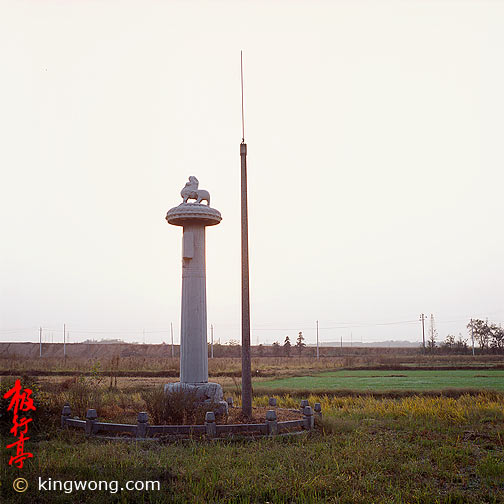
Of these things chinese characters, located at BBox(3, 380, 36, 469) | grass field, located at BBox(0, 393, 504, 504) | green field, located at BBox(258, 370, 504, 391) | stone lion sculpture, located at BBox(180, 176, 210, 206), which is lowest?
green field, located at BBox(258, 370, 504, 391)

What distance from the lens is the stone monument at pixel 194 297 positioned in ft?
47.3

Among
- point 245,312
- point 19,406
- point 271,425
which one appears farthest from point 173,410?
point 19,406

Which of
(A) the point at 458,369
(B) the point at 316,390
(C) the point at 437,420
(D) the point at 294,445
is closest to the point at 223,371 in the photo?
(B) the point at 316,390

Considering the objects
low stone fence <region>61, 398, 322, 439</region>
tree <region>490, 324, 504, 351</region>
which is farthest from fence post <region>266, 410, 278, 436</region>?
tree <region>490, 324, 504, 351</region>

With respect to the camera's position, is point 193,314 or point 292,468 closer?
point 292,468

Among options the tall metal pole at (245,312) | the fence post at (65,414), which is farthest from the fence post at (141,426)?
the tall metal pole at (245,312)

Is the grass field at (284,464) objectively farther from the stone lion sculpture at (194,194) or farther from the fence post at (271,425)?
the stone lion sculpture at (194,194)

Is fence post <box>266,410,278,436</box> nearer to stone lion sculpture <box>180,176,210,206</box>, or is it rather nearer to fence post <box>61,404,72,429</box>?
fence post <box>61,404,72,429</box>

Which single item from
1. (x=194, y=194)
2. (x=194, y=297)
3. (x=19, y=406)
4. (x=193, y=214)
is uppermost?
(x=194, y=194)

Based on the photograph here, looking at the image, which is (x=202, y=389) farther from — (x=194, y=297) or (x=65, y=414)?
(x=65, y=414)

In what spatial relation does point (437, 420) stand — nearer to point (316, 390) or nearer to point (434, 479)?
point (434, 479)

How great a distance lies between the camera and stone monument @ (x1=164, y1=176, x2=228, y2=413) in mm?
14430

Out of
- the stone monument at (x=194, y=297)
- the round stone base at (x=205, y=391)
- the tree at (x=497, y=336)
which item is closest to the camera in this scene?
the round stone base at (x=205, y=391)

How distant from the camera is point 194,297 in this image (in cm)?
1453
